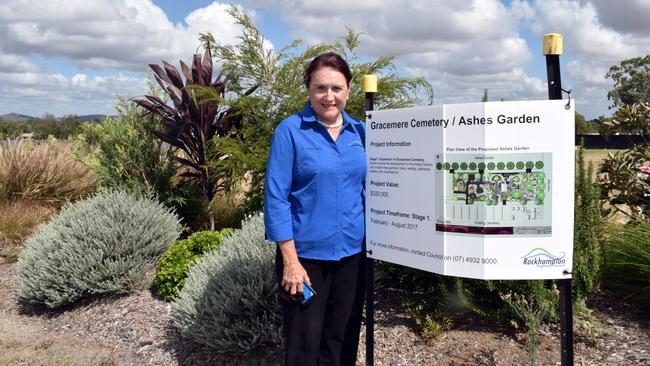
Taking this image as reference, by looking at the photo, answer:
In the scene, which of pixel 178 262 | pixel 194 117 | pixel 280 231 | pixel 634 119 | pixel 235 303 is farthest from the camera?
pixel 194 117

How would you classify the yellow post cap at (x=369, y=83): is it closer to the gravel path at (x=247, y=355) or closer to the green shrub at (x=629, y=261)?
the gravel path at (x=247, y=355)

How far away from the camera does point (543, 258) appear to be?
279 centimetres

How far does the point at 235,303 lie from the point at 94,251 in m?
2.19

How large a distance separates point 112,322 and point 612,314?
4349mm

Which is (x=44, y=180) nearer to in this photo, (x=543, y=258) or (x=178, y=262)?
(x=178, y=262)

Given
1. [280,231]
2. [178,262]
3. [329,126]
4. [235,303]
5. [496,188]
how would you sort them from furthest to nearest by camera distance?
[178,262] → [235,303] → [329,126] → [280,231] → [496,188]

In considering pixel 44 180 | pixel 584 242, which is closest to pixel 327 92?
pixel 584 242

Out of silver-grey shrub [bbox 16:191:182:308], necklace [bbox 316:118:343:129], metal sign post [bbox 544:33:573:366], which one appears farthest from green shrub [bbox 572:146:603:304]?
silver-grey shrub [bbox 16:191:182:308]

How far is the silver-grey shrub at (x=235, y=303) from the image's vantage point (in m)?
4.04

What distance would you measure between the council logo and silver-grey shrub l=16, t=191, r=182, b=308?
4.17 metres

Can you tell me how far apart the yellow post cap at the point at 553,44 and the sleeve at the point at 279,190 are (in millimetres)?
1375

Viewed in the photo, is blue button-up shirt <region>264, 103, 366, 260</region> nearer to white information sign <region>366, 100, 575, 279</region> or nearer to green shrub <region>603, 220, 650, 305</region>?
white information sign <region>366, 100, 575, 279</region>

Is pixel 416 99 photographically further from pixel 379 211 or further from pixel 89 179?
pixel 89 179

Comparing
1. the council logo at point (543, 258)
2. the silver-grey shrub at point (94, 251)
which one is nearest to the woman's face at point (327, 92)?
the council logo at point (543, 258)
